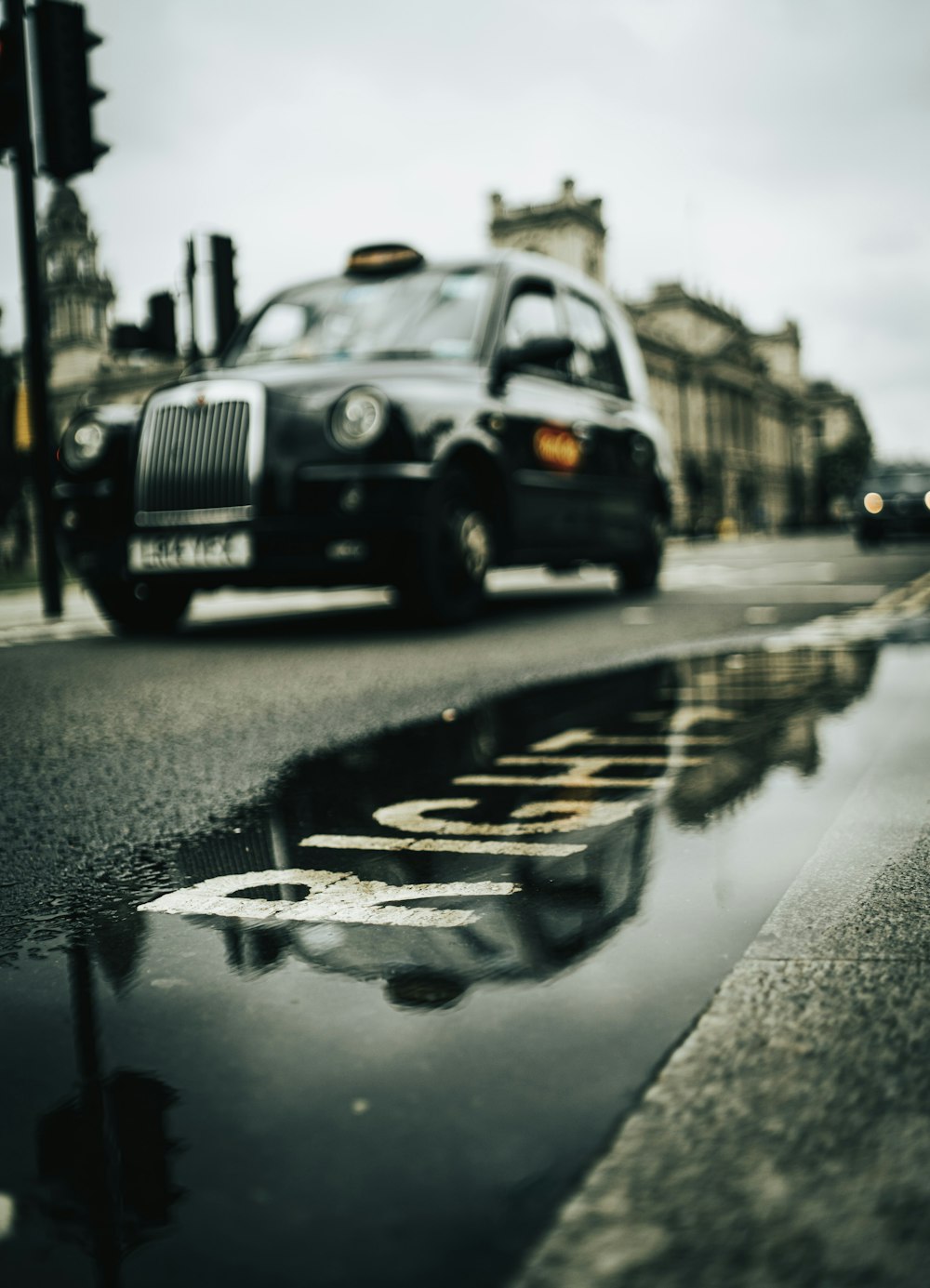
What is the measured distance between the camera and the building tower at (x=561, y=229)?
75250 millimetres

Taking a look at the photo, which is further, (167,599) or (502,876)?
(167,599)

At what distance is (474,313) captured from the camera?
809 centimetres

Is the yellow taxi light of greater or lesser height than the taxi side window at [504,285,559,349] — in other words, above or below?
below

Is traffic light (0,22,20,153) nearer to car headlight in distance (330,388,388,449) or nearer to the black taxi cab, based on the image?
the black taxi cab

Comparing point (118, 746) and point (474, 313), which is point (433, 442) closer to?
point (474, 313)

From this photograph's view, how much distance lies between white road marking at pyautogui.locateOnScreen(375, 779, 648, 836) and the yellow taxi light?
5.33m

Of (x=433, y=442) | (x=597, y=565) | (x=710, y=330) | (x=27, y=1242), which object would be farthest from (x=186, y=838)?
(x=710, y=330)

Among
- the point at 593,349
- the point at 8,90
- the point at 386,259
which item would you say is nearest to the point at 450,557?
the point at 386,259

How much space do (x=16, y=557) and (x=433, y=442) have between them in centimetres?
2847

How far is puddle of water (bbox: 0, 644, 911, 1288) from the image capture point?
1214mm

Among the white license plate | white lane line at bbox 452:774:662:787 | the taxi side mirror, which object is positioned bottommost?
white lane line at bbox 452:774:662:787

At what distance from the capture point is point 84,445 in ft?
24.3

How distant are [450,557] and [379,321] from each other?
1.60m

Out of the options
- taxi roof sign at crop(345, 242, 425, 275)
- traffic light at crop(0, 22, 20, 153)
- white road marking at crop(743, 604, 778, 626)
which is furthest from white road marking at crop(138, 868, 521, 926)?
traffic light at crop(0, 22, 20, 153)
